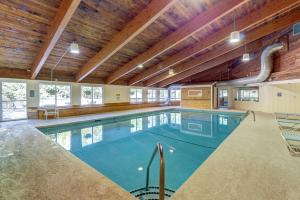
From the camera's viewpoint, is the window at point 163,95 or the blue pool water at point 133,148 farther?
the window at point 163,95

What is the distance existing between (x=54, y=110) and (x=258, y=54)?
11706mm

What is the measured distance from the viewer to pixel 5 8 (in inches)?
146

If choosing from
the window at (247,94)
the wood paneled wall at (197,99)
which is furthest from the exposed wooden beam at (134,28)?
the window at (247,94)

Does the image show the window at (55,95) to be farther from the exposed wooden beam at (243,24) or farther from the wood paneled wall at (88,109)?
the exposed wooden beam at (243,24)

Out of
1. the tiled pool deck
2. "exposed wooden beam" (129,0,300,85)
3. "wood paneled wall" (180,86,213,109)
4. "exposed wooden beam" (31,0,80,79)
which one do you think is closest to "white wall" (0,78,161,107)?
"exposed wooden beam" (31,0,80,79)

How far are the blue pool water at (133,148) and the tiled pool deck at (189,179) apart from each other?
0.83 meters

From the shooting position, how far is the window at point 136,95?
1238 cm

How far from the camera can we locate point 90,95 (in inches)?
382

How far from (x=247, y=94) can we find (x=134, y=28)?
9899 mm

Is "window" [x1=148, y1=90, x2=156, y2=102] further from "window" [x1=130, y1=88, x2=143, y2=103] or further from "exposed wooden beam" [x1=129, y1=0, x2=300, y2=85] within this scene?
"exposed wooden beam" [x1=129, y1=0, x2=300, y2=85]

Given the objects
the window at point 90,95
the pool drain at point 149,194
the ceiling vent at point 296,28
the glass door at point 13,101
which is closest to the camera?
the pool drain at point 149,194

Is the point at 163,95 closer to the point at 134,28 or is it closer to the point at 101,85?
the point at 101,85

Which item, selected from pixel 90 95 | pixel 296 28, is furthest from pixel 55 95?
pixel 296 28

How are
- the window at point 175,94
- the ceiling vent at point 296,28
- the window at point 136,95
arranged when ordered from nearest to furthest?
the ceiling vent at point 296,28 < the window at point 136,95 < the window at point 175,94
